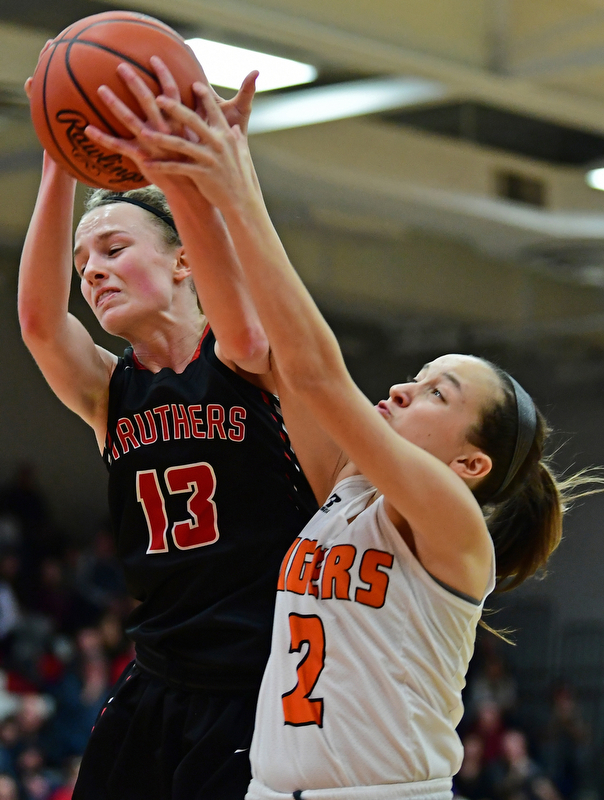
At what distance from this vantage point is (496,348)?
13.9 meters

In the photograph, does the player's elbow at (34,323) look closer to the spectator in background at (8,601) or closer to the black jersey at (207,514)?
the black jersey at (207,514)

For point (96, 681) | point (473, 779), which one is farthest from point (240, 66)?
point (473, 779)

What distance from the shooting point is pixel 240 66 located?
7.07m

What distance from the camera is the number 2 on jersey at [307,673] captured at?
213cm

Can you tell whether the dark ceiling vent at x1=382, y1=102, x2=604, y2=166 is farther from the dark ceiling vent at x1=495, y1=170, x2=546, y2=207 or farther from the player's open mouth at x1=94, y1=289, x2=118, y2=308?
the player's open mouth at x1=94, y1=289, x2=118, y2=308

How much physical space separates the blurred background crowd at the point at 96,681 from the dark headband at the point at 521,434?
5614mm

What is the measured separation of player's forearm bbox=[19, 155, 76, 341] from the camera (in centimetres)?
248

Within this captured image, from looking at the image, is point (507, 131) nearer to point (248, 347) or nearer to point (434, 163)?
point (434, 163)

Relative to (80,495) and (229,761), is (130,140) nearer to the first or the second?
(229,761)

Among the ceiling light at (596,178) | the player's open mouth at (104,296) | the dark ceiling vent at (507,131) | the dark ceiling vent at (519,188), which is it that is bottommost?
the player's open mouth at (104,296)

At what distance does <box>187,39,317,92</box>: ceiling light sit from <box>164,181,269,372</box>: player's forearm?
4714 millimetres

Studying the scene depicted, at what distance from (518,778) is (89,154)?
30.9 feet

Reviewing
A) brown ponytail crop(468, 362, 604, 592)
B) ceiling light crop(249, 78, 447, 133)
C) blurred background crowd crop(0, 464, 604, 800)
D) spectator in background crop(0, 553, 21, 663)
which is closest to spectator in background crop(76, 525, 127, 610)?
blurred background crowd crop(0, 464, 604, 800)

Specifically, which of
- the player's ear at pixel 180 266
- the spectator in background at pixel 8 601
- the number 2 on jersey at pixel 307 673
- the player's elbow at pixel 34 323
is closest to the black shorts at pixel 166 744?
the number 2 on jersey at pixel 307 673
